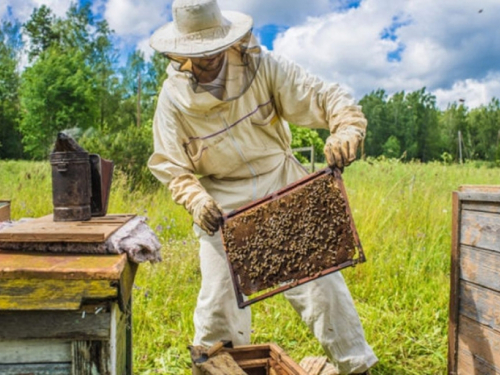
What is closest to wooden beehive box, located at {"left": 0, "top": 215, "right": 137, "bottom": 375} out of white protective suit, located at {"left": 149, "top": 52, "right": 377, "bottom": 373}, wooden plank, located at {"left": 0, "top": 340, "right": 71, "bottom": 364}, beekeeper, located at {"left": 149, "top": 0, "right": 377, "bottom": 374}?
wooden plank, located at {"left": 0, "top": 340, "right": 71, "bottom": 364}

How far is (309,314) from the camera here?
241 cm

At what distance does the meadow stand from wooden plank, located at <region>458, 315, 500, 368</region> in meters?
0.62

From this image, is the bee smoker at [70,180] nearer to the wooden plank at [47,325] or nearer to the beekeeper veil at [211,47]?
the wooden plank at [47,325]

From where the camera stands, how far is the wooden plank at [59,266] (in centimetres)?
133

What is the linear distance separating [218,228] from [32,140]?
33.5 metres

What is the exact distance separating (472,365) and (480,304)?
316 mm

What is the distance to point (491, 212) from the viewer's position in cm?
209

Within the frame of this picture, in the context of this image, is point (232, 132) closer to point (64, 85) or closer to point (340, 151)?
point (340, 151)

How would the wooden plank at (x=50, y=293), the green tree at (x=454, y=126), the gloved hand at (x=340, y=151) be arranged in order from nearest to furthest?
1. the wooden plank at (x=50, y=293)
2. the gloved hand at (x=340, y=151)
3. the green tree at (x=454, y=126)

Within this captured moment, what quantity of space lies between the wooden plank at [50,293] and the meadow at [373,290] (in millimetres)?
1070

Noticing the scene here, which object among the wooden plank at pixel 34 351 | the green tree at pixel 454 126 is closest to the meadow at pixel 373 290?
the wooden plank at pixel 34 351

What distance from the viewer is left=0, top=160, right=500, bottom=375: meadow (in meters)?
3.03

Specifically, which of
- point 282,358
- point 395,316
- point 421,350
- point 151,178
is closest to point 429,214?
point 395,316

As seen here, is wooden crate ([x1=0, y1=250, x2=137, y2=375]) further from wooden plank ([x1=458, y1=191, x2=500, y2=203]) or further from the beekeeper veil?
wooden plank ([x1=458, y1=191, x2=500, y2=203])
